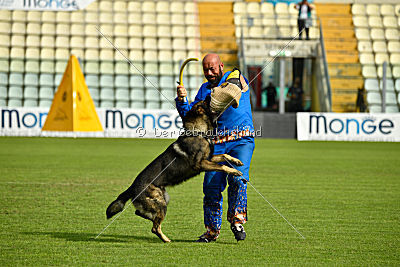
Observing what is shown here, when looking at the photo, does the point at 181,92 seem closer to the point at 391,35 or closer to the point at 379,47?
the point at 379,47

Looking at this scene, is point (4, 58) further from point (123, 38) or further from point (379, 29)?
point (379, 29)

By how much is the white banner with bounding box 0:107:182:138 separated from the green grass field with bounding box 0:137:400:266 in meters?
6.94

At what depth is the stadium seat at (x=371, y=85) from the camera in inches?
1054

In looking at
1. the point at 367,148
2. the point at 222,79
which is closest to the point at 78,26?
the point at 367,148

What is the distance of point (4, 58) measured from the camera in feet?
89.1

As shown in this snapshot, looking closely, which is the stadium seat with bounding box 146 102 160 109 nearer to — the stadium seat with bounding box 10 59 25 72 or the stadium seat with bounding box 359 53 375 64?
the stadium seat with bounding box 10 59 25 72

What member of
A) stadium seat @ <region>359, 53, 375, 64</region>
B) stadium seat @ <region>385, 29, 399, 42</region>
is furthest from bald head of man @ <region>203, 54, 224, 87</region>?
stadium seat @ <region>385, 29, 399, 42</region>

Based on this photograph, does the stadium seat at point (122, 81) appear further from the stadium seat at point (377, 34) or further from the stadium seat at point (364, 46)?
the stadium seat at point (377, 34)

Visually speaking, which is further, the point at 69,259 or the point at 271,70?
the point at 271,70

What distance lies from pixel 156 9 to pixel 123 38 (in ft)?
8.40

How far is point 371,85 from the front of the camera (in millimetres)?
26922

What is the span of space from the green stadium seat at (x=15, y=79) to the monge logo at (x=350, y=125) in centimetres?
1228

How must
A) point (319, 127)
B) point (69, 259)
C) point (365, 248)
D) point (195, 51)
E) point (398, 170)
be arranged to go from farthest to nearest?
point (195, 51) < point (319, 127) < point (398, 170) < point (365, 248) < point (69, 259)

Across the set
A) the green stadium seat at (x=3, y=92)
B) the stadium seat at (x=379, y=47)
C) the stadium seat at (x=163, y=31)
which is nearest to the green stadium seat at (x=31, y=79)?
the green stadium seat at (x=3, y=92)
